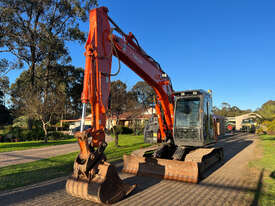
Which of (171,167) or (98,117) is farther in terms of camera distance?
(171,167)

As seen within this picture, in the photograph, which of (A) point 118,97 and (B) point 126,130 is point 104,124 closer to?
(A) point 118,97

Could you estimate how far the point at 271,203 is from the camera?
4484mm

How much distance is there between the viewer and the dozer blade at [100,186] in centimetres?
429

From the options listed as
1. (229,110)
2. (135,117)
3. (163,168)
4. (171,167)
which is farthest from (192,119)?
(229,110)

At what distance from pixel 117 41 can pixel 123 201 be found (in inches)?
165

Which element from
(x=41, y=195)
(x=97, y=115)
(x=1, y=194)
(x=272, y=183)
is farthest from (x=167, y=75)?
(x=1, y=194)

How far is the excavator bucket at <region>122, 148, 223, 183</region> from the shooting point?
6.19m

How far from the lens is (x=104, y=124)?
4.81 meters

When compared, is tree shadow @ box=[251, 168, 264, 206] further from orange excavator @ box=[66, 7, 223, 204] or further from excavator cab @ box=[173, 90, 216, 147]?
excavator cab @ box=[173, 90, 216, 147]

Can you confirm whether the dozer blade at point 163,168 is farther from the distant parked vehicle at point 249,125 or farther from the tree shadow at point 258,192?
the distant parked vehicle at point 249,125

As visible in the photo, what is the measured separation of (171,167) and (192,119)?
213 cm

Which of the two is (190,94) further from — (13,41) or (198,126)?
(13,41)

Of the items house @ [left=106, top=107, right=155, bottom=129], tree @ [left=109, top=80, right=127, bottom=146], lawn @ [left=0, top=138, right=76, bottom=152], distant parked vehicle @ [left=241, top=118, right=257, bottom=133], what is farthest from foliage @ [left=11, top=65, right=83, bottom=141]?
distant parked vehicle @ [left=241, top=118, right=257, bottom=133]

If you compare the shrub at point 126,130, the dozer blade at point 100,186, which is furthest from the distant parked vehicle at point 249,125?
the dozer blade at point 100,186
